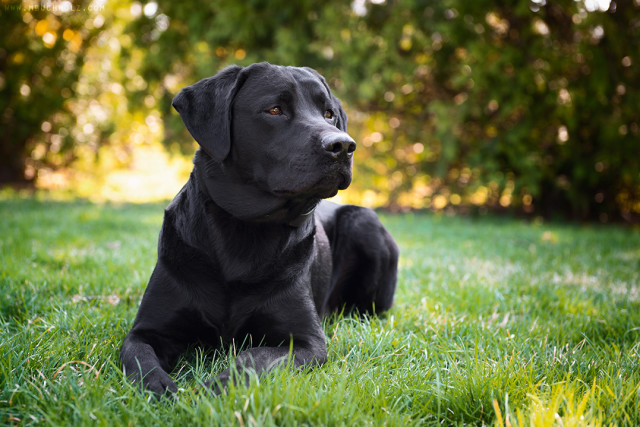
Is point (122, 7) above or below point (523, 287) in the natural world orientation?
above

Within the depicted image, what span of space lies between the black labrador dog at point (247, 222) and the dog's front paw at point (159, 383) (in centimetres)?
17

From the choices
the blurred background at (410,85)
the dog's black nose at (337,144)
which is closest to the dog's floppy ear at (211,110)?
the dog's black nose at (337,144)

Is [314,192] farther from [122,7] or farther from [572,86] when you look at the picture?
[122,7]

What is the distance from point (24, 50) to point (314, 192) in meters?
9.65

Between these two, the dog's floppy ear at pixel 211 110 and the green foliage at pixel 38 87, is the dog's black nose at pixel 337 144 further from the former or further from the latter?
the green foliage at pixel 38 87

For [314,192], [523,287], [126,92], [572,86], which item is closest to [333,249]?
[314,192]

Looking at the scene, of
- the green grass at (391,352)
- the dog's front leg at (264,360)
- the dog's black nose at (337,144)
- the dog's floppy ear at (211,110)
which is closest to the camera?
the green grass at (391,352)

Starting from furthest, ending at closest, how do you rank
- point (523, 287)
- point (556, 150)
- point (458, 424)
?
point (556, 150)
point (523, 287)
point (458, 424)

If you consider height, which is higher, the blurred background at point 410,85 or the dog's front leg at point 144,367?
the blurred background at point 410,85

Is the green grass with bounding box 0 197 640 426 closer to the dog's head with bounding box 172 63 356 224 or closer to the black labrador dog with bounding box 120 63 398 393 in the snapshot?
the black labrador dog with bounding box 120 63 398 393

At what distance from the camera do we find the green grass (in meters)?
1.49

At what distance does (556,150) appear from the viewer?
8406mm

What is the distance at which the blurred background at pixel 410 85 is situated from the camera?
7641mm

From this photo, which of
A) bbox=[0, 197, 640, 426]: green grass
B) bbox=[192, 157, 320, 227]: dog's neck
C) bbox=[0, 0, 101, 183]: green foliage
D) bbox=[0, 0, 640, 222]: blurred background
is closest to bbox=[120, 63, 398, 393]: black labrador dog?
bbox=[192, 157, 320, 227]: dog's neck
